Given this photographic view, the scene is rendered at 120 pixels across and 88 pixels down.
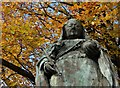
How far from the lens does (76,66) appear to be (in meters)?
5.67

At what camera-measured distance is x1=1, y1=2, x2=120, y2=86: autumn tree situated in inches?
444

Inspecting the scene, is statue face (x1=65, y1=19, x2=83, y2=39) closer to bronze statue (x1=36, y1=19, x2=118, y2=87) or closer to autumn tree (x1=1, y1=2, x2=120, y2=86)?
bronze statue (x1=36, y1=19, x2=118, y2=87)

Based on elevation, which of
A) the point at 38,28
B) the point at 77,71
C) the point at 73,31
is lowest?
the point at 77,71

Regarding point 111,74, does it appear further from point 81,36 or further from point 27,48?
point 27,48

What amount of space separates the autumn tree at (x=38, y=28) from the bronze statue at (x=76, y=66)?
5.17 metres

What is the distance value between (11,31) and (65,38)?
6.08 m

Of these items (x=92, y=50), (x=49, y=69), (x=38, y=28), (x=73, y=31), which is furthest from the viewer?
(x=38, y=28)

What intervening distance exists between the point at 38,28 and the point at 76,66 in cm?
711

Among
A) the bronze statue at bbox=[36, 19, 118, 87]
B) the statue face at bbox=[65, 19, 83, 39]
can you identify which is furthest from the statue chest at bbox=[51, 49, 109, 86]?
the statue face at bbox=[65, 19, 83, 39]

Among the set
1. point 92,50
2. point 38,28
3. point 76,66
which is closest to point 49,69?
point 76,66

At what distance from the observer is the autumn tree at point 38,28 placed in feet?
37.0

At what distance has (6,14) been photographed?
1254 cm

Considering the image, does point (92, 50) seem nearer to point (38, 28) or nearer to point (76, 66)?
point (76, 66)

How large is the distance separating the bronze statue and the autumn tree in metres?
5.17
